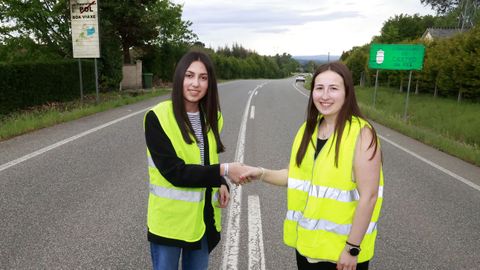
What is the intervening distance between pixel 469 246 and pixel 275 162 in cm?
382

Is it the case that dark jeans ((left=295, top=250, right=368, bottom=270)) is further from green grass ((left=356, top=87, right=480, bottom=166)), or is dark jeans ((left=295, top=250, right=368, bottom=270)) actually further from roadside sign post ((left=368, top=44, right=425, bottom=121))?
roadside sign post ((left=368, top=44, right=425, bottom=121))

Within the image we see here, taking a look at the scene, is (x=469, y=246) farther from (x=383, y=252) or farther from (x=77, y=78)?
(x=77, y=78)

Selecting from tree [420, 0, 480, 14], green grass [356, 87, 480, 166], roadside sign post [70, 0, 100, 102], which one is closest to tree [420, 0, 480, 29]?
tree [420, 0, 480, 14]

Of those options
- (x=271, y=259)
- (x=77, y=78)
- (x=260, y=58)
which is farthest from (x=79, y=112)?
(x=260, y=58)

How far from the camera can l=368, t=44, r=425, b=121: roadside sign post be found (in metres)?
15.6

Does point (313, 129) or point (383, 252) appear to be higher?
point (313, 129)

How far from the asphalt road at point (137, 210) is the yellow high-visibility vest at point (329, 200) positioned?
164cm

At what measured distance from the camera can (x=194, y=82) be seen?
7.34 ft

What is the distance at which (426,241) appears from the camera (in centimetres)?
426

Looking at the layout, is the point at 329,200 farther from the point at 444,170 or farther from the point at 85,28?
the point at 85,28

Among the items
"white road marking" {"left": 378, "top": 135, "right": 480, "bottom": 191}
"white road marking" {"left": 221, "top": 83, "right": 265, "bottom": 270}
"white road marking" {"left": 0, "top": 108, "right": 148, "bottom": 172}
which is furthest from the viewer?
"white road marking" {"left": 0, "top": 108, "right": 148, "bottom": 172}

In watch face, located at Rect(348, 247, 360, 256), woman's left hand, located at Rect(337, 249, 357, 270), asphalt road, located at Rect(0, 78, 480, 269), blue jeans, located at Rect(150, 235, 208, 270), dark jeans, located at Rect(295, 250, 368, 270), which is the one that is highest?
watch face, located at Rect(348, 247, 360, 256)

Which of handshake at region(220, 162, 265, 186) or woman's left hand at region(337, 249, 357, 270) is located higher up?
handshake at region(220, 162, 265, 186)

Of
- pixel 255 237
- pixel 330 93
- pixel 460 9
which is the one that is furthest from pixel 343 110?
pixel 460 9
